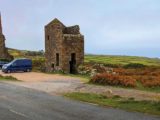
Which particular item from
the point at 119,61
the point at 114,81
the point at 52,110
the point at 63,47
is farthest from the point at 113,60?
the point at 52,110

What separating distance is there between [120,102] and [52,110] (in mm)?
4959

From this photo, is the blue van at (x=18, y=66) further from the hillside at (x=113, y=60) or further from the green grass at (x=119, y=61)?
the hillside at (x=113, y=60)

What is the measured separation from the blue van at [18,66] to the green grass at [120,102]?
2962 centimetres

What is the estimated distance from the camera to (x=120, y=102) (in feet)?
85.5

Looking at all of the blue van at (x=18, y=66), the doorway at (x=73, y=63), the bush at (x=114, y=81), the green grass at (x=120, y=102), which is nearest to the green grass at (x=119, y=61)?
the doorway at (x=73, y=63)

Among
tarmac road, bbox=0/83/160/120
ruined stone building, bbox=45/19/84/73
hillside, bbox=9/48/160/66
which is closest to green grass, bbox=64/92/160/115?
tarmac road, bbox=0/83/160/120

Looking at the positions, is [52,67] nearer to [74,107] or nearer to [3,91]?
[3,91]

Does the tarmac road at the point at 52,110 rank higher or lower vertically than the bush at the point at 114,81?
lower

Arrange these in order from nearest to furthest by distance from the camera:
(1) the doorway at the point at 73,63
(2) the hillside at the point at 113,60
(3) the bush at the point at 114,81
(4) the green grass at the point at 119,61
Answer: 1. (3) the bush at the point at 114,81
2. (1) the doorway at the point at 73,63
3. (4) the green grass at the point at 119,61
4. (2) the hillside at the point at 113,60

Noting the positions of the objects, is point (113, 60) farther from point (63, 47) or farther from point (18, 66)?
point (18, 66)

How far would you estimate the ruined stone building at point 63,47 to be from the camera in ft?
192

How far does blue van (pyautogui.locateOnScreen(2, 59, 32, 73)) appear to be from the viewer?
59562mm

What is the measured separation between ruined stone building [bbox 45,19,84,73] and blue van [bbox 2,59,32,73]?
2714mm

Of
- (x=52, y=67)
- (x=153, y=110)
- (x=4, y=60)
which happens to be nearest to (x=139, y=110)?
(x=153, y=110)
